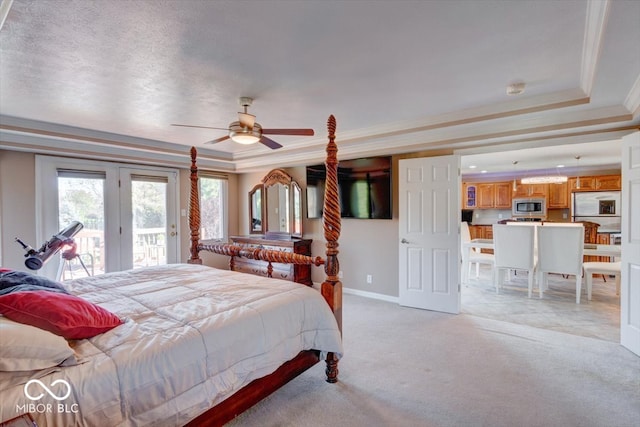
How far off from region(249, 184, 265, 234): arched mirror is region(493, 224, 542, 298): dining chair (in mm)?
3950

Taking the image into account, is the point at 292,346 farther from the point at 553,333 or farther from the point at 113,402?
the point at 553,333

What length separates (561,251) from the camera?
4.45 m

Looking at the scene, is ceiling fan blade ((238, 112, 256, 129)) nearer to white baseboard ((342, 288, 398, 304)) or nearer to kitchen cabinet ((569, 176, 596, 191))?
white baseboard ((342, 288, 398, 304))

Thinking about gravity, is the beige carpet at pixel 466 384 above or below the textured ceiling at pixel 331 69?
below

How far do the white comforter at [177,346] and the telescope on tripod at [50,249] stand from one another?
1134 millimetres

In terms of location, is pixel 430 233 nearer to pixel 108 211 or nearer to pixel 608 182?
pixel 108 211

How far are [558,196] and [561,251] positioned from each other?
397cm

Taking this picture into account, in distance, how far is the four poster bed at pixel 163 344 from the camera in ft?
3.67

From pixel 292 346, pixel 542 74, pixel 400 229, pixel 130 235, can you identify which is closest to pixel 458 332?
pixel 400 229

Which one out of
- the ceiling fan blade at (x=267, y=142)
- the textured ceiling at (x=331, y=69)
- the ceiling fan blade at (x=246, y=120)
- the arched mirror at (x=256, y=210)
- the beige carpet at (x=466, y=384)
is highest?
the textured ceiling at (x=331, y=69)

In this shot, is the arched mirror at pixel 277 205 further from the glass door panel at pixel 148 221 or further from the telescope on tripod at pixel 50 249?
the telescope on tripod at pixel 50 249

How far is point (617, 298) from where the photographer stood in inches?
176

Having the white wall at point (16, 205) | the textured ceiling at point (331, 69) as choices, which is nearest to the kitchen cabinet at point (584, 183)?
the textured ceiling at point (331, 69)

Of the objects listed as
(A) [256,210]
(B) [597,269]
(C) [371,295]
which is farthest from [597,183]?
(A) [256,210]
